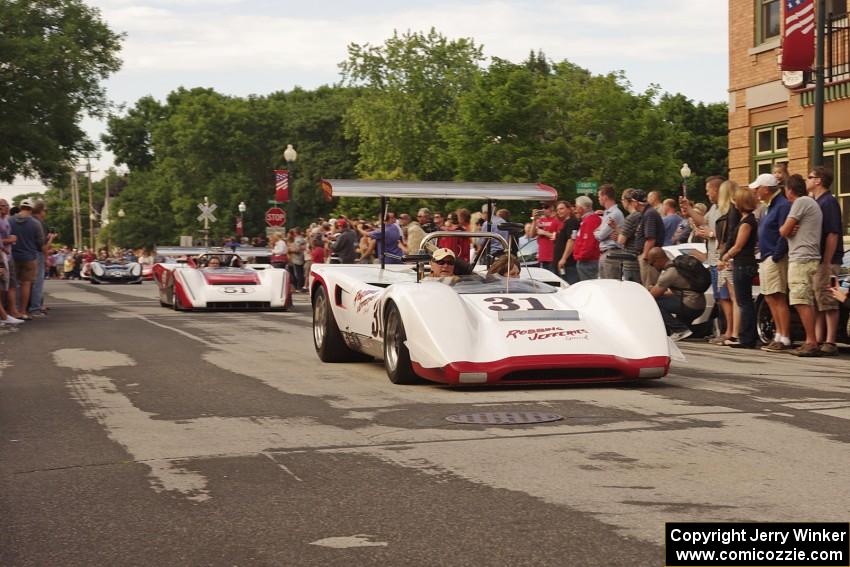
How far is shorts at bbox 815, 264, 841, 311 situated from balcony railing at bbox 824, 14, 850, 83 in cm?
1032

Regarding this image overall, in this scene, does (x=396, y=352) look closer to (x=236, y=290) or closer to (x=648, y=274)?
(x=648, y=274)

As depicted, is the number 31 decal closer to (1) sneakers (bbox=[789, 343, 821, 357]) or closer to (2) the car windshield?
(2) the car windshield

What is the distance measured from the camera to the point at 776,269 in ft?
43.3

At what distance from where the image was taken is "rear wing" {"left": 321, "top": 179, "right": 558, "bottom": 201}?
11898mm

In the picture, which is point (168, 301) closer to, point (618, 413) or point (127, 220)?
point (618, 413)

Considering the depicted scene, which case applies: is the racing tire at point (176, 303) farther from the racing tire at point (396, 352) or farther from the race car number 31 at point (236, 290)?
the racing tire at point (396, 352)

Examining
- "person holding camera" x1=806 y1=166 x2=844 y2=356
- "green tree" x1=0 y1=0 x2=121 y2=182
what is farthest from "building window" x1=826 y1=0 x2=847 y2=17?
"green tree" x1=0 y1=0 x2=121 y2=182

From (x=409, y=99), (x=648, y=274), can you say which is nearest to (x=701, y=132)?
(x=409, y=99)

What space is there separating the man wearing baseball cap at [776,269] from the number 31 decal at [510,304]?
13.7 feet

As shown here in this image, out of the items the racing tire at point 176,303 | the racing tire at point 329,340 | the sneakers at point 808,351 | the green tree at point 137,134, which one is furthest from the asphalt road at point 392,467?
the green tree at point 137,134

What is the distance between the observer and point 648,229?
601 inches

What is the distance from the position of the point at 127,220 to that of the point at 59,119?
61122mm

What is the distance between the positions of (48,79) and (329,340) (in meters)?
31.4

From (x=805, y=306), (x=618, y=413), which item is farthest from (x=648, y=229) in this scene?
(x=618, y=413)
